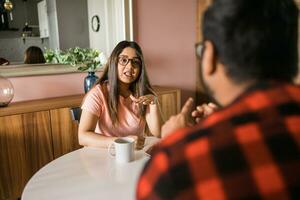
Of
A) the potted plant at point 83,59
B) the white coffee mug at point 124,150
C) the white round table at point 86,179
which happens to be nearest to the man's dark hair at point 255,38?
the white round table at point 86,179

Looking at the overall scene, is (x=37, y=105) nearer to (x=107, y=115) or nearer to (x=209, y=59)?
(x=107, y=115)

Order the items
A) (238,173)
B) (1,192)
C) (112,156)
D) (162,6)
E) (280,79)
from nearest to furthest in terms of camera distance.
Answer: (238,173) < (280,79) < (112,156) < (1,192) < (162,6)

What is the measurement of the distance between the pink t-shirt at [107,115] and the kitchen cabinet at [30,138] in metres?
0.60

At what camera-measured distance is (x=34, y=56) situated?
2.50m

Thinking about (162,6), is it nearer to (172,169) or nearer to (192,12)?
(192,12)

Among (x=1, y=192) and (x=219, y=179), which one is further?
(x=1, y=192)

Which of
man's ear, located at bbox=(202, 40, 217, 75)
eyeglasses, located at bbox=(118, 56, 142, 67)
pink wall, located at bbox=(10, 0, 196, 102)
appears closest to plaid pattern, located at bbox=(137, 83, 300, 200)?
man's ear, located at bbox=(202, 40, 217, 75)

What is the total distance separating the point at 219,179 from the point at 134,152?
0.88m

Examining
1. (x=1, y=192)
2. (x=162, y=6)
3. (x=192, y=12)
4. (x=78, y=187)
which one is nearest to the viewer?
(x=78, y=187)

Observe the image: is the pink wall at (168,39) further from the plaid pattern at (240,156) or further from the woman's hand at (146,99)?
the plaid pattern at (240,156)

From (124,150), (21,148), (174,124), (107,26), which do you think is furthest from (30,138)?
(174,124)

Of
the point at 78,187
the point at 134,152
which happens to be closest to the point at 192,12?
the point at 134,152

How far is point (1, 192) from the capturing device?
205 cm

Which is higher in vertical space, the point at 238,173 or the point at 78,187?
the point at 238,173
